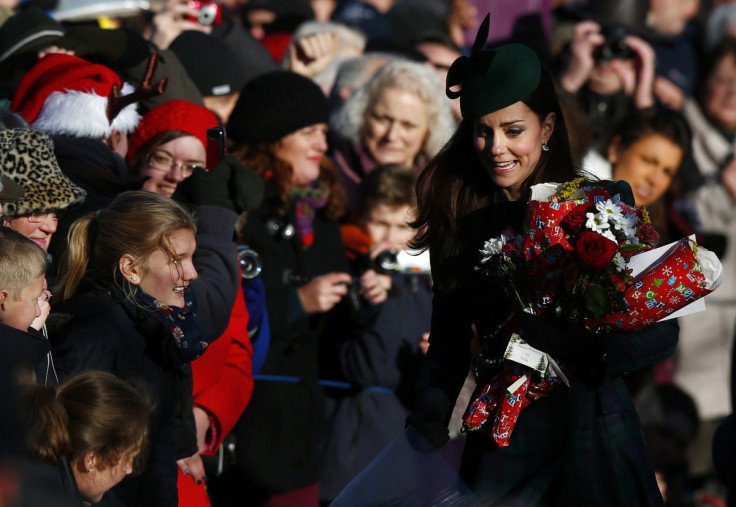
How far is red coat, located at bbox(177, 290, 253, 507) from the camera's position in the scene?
4.57 metres

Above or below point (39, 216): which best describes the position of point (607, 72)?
above

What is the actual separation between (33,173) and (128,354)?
718 millimetres

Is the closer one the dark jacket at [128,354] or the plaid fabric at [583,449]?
the plaid fabric at [583,449]

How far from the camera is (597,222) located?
3537mm

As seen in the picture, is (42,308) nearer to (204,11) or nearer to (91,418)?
(91,418)

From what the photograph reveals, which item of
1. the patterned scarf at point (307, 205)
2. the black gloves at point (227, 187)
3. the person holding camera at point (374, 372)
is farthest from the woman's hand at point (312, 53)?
the black gloves at point (227, 187)

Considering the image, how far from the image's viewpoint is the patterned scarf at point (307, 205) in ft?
18.8

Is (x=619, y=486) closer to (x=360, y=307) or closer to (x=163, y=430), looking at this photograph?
(x=163, y=430)

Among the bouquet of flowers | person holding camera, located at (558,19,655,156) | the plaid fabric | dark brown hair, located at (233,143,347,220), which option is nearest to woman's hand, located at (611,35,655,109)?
person holding camera, located at (558,19,655,156)

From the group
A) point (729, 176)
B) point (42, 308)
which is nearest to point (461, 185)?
point (42, 308)

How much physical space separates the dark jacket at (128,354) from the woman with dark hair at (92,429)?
26cm

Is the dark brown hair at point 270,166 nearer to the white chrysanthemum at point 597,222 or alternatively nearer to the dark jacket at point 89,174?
the dark jacket at point 89,174

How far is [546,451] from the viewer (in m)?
3.71

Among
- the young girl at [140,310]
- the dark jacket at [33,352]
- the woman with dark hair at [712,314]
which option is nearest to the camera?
the dark jacket at [33,352]
